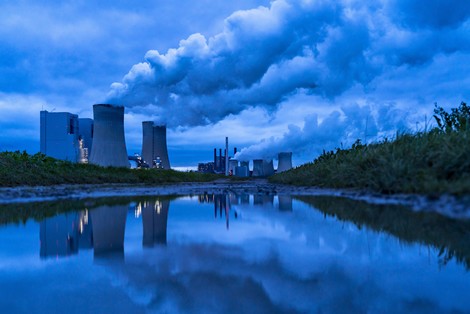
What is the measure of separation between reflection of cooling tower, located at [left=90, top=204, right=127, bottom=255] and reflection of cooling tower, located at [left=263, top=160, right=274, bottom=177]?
49.0 metres

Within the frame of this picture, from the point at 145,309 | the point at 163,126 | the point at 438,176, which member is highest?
the point at 163,126

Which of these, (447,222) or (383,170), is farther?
(383,170)

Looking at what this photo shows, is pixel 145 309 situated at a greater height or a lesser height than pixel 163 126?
lesser

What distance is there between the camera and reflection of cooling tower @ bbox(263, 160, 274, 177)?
5238 centimetres

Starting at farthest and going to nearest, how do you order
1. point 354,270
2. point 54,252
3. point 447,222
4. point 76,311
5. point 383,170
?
point 383,170, point 447,222, point 54,252, point 354,270, point 76,311

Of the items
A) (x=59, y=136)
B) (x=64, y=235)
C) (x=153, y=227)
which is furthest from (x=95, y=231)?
(x=59, y=136)

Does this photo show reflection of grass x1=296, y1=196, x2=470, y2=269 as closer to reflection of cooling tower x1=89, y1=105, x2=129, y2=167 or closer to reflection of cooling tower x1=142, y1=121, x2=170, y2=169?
reflection of cooling tower x1=89, y1=105, x2=129, y2=167

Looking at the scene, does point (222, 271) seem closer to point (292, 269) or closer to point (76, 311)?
point (292, 269)

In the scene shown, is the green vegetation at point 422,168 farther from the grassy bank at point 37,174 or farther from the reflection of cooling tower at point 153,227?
the grassy bank at point 37,174

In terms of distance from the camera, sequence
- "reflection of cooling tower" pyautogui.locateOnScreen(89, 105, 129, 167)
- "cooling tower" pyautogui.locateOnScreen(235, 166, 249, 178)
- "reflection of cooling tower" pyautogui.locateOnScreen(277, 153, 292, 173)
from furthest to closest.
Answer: "cooling tower" pyautogui.locateOnScreen(235, 166, 249, 178) < "reflection of cooling tower" pyautogui.locateOnScreen(277, 153, 292, 173) < "reflection of cooling tower" pyautogui.locateOnScreen(89, 105, 129, 167)

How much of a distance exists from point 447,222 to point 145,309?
1.84 metres

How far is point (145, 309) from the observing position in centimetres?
111

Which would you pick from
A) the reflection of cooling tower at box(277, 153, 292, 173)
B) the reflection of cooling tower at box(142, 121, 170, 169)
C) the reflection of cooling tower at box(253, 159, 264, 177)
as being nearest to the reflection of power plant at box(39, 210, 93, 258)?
the reflection of cooling tower at box(142, 121, 170, 169)

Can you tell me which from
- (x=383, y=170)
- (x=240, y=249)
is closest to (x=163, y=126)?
(x=383, y=170)
